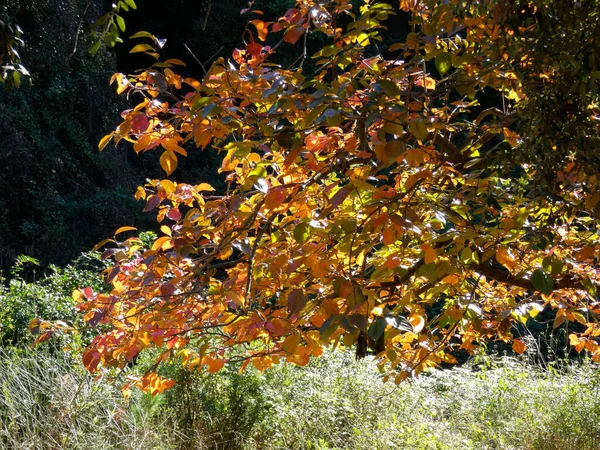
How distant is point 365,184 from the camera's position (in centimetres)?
167

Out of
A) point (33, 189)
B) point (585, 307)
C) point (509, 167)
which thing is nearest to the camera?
point (509, 167)

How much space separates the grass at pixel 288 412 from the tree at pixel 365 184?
3.23ft

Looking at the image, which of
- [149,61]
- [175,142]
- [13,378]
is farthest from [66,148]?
[175,142]

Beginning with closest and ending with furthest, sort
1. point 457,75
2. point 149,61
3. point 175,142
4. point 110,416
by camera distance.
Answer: point 175,142 < point 457,75 < point 110,416 < point 149,61

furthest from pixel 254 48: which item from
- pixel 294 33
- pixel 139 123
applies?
pixel 139 123

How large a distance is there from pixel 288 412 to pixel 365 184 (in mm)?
2482

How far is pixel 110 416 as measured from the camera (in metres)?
3.41

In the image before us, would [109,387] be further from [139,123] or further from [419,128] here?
[419,128]

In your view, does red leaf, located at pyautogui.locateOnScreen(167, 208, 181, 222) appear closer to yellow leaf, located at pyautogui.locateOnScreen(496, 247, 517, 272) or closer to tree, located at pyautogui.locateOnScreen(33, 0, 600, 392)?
tree, located at pyautogui.locateOnScreen(33, 0, 600, 392)

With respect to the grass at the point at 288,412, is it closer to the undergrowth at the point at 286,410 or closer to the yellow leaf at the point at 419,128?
the undergrowth at the point at 286,410

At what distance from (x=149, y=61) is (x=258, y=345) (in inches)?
362

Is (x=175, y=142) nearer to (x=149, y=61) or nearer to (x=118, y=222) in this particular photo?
(x=118, y=222)

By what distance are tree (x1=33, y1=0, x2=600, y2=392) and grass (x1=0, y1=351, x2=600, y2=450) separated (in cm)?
98

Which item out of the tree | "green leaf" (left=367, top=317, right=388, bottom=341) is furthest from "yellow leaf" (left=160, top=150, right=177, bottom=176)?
"green leaf" (left=367, top=317, right=388, bottom=341)
